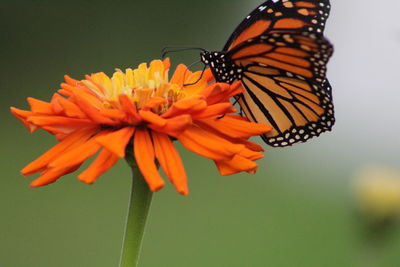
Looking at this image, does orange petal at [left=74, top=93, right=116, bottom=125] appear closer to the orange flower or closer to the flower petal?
the orange flower

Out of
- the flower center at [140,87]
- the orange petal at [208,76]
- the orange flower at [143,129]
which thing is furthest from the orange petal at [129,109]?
the orange petal at [208,76]

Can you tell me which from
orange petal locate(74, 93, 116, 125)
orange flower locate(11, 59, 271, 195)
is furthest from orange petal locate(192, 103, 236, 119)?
orange petal locate(74, 93, 116, 125)

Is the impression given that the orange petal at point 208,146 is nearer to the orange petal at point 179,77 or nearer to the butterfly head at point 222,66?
the orange petal at point 179,77

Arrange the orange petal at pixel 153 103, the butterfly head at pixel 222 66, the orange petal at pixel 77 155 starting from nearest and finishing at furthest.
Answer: the orange petal at pixel 77 155 → the orange petal at pixel 153 103 → the butterfly head at pixel 222 66

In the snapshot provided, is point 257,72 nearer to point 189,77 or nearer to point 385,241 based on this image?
point 189,77

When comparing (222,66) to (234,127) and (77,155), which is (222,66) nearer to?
(234,127)

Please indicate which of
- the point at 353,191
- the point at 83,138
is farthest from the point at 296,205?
the point at 83,138
